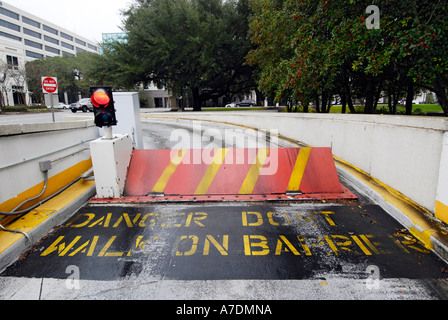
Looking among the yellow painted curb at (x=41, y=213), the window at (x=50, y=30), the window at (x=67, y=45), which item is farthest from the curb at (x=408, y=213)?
the window at (x=67, y=45)

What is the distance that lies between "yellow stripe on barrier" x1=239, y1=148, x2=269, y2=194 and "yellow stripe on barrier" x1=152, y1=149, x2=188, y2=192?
1583 mm

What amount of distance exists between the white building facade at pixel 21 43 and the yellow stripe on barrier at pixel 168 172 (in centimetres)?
5952

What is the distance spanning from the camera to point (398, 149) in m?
5.21

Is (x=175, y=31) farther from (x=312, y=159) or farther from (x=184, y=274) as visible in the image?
(x=184, y=274)

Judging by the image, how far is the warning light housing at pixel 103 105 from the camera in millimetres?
5133

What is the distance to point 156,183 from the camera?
19.4 ft

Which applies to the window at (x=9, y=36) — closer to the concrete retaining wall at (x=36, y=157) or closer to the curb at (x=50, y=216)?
the concrete retaining wall at (x=36, y=157)

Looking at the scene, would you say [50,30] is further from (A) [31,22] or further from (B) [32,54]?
(B) [32,54]

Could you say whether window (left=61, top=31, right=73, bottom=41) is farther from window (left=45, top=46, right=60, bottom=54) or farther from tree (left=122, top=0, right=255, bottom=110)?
tree (left=122, top=0, right=255, bottom=110)

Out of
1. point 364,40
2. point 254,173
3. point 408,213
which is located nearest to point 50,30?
point 364,40

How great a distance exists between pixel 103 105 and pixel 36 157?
4.92 ft

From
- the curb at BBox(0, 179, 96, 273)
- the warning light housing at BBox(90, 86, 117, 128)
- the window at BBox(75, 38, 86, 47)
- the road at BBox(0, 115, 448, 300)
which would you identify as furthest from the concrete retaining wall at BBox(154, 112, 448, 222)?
the window at BBox(75, 38, 86, 47)

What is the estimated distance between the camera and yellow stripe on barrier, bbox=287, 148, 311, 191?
5754 mm
